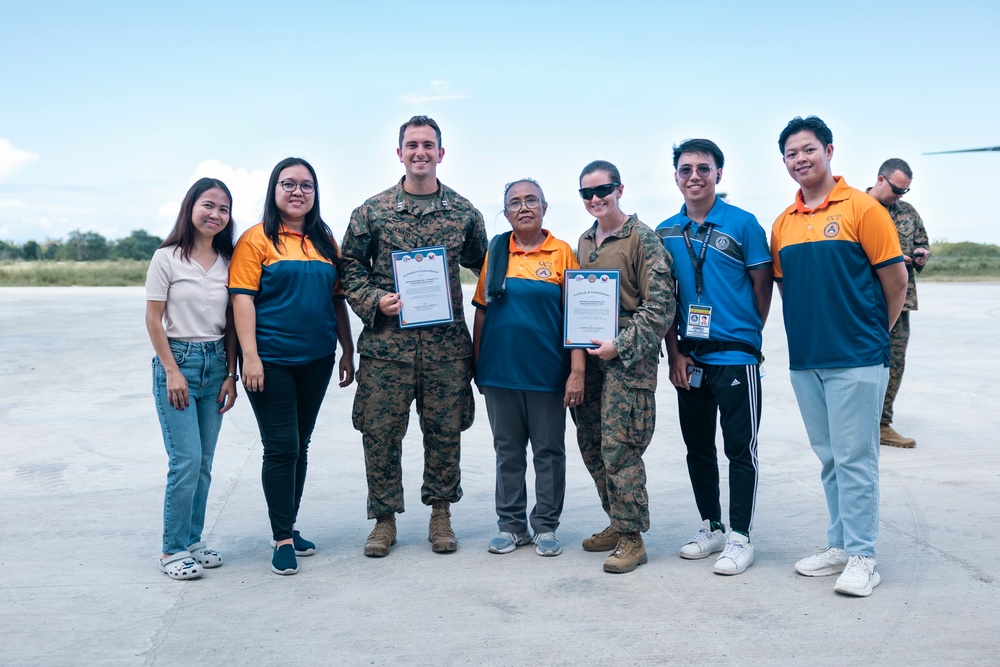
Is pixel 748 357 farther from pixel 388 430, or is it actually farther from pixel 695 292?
pixel 388 430

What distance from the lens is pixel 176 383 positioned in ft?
12.9

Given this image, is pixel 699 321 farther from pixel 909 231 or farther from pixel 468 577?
pixel 909 231

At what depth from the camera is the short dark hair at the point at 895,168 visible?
250 inches

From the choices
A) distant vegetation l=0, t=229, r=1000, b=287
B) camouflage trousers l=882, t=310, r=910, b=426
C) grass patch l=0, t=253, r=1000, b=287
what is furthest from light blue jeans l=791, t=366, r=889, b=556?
grass patch l=0, t=253, r=1000, b=287

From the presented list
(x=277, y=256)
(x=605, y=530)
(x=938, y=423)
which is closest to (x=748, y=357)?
(x=605, y=530)

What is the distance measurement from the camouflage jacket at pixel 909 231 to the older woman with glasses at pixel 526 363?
3.58 meters

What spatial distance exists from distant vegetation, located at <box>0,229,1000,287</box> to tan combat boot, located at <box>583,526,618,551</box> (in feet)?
16.7

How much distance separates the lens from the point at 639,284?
415 centimetres

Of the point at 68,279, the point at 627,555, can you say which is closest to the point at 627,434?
the point at 627,555

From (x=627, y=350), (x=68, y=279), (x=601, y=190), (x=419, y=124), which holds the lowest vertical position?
(x=68, y=279)

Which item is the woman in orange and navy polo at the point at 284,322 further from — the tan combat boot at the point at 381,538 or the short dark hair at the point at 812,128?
the short dark hair at the point at 812,128

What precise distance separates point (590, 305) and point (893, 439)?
3675 millimetres

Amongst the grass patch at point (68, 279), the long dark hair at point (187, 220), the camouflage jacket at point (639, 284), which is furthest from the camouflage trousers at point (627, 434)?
the grass patch at point (68, 279)

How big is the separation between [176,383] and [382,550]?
1303 millimetres
